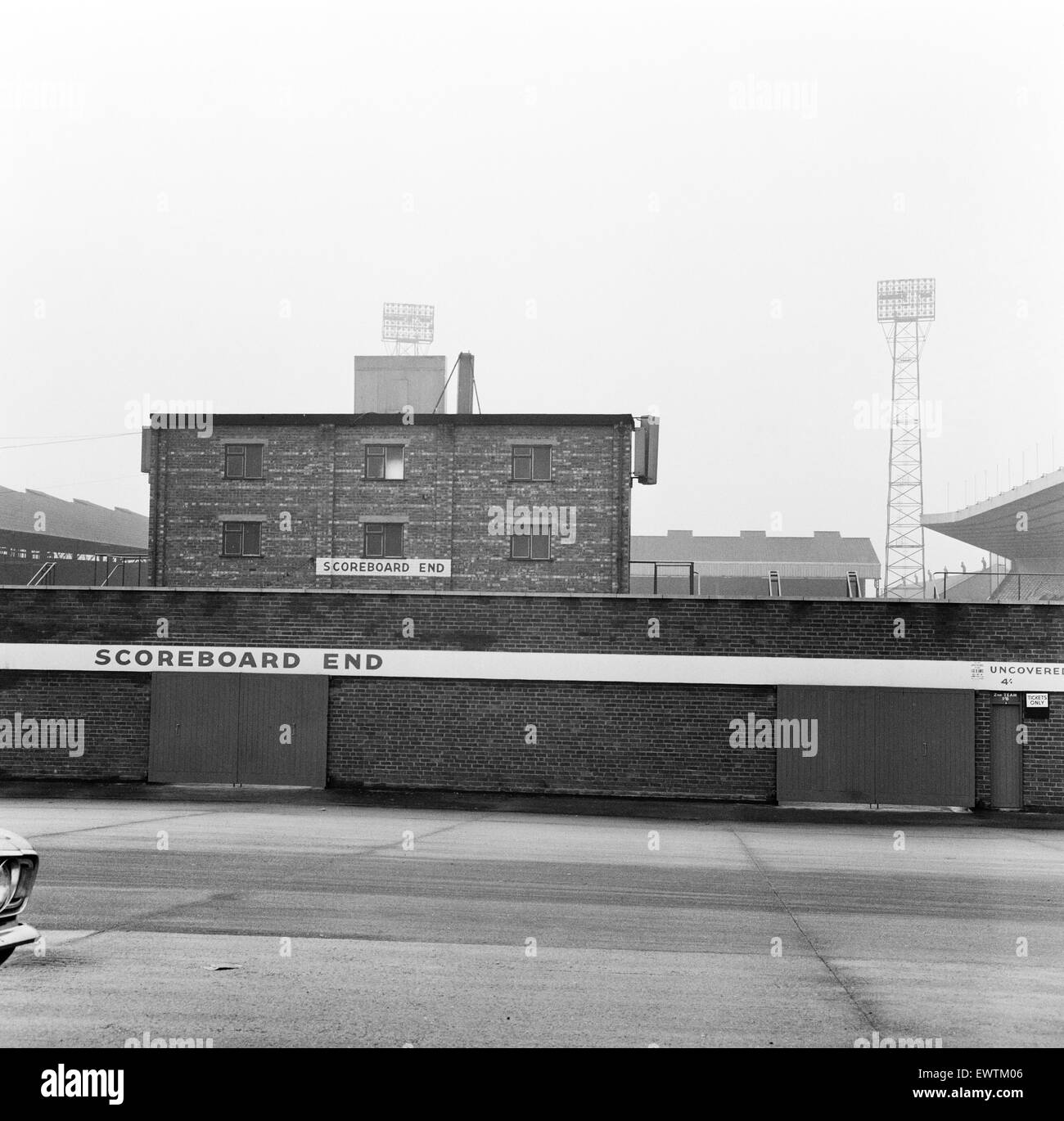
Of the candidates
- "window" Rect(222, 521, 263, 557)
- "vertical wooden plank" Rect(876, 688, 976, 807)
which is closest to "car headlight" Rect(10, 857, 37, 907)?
"vertical wooden plank" Rect(876, 688, 976, 807)

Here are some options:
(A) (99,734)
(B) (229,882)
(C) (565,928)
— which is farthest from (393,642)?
(C) (565,928)

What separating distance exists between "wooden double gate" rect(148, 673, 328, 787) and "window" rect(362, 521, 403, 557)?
609 inches

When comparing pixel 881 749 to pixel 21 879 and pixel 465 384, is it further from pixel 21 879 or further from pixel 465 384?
pixel 465 384

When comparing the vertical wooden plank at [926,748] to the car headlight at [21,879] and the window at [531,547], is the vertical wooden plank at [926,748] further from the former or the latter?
the car headlight at [21,879]

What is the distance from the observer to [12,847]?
22.2 feet

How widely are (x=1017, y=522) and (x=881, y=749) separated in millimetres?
48908

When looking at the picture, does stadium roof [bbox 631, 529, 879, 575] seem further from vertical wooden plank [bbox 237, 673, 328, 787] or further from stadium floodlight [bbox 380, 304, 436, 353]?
vertical wooden plank [bbox 237, 673, 328, 787]

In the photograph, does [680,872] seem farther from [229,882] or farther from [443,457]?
[443,457]

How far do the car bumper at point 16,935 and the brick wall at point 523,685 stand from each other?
19.3 meters

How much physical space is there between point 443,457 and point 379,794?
18872 mm

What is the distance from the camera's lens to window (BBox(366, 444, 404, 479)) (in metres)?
42.2

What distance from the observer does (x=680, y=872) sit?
45.2 ft
